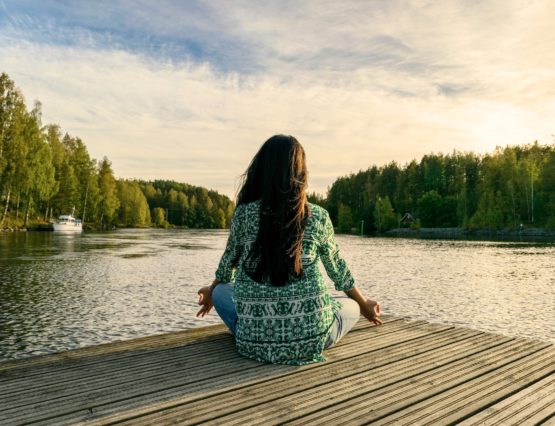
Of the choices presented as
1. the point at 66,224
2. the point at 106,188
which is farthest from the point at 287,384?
the point at 106,188

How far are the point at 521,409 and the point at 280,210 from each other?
2.25 metres

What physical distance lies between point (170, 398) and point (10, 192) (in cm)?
6450

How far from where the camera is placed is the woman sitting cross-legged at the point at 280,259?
12.4 ft

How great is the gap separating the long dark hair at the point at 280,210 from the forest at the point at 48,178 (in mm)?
61108

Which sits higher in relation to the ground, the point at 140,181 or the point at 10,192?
the point at 140,181

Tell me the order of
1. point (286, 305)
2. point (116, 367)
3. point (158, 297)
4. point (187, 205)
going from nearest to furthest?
1. point (286, 305)
2. point (116, 367)
3. point (158, 297)
4. point (187, 205)

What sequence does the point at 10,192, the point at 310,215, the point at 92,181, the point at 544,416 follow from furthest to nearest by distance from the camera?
1. the point at 92,181
2. the point at 10,192
3. the point at 310,215
4. the point at 544,416

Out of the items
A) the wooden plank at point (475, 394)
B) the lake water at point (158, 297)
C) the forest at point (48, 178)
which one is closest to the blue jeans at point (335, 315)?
the wooden plank at point (475, 394)

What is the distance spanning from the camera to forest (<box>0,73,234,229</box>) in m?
56.1

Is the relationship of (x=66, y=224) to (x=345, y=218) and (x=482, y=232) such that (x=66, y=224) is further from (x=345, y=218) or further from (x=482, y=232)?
(x=345, y=218)

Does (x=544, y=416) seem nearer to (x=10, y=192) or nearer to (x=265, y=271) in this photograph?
(x=265, y=271)

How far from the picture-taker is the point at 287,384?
3576 mm

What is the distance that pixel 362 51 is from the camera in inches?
1125

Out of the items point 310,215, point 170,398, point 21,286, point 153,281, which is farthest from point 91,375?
point 153,281
